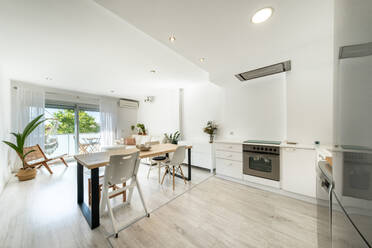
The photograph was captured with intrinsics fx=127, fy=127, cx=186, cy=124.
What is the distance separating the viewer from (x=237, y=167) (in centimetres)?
264

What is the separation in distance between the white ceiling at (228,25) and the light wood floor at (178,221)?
228cm

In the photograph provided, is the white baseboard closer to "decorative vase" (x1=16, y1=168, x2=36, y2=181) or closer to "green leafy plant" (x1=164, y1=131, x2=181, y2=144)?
"green leafy plant" (x1=164, y1=131, x2=181, y2=144)

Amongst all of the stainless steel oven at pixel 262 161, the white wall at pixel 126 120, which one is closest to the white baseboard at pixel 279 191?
the stainless steel oven at pixel 262 161

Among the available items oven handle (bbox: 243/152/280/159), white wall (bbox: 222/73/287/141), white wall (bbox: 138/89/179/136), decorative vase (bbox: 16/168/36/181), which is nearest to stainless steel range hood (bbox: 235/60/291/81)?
white wall (bbox: 222/73/287/141)

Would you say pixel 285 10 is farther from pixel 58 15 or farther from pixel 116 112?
pixel 116 112

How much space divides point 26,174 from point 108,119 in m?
2.64

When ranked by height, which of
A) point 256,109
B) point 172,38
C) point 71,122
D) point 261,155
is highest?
point 172,38

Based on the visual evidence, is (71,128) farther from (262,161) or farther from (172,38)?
(262,161)

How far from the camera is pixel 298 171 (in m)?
2.00

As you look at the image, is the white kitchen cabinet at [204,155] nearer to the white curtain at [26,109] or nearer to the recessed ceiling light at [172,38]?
the recessed ceiling light at [172,38]

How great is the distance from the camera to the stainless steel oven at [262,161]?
86.2 inches

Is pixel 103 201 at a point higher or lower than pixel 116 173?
lower

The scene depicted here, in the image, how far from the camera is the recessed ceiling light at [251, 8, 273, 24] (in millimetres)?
1236

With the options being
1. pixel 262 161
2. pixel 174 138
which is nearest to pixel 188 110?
pixel 174 138
